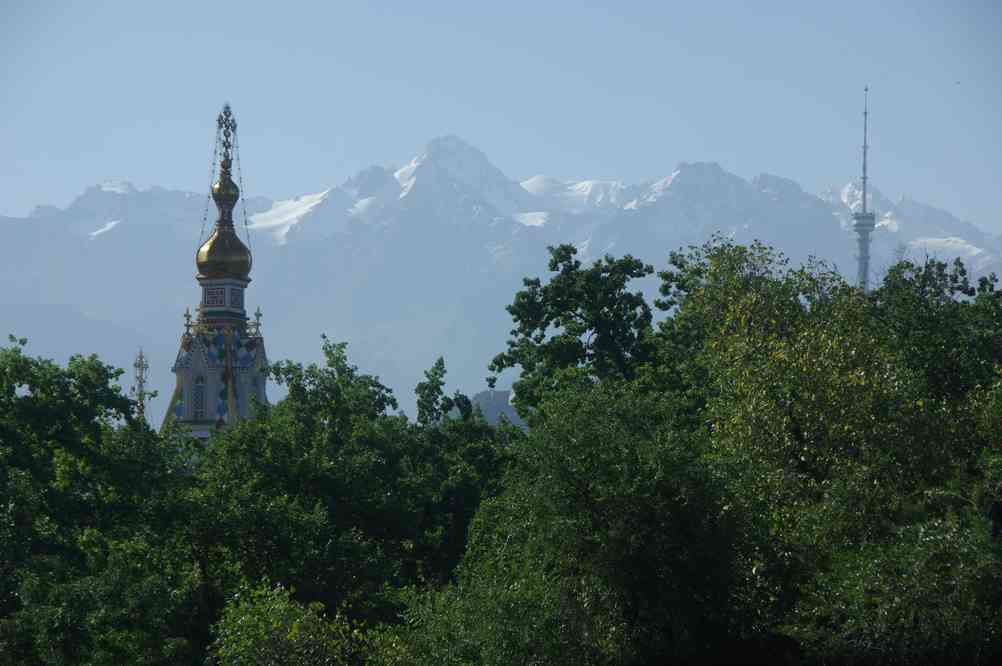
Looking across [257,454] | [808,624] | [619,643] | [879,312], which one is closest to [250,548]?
[257,454]

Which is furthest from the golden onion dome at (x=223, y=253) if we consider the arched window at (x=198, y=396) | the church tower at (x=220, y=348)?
the arched window at (x=198, y=396)

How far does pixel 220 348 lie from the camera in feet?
254

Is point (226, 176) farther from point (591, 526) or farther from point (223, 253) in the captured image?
point (591, 526)

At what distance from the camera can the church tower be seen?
76812mm

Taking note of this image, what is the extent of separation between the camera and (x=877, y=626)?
27.6m

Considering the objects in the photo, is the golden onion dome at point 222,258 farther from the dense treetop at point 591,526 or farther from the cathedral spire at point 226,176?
the dense treetop at point 591,526

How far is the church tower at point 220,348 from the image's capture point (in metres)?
76.8

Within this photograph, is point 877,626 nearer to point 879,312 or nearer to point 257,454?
point 257,454

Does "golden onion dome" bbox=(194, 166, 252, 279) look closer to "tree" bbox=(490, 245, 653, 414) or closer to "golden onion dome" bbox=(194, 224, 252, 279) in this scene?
"golden onion dome" bbox=(194, 224, 252, 279)

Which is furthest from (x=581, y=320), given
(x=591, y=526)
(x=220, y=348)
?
(x=220, y=348)

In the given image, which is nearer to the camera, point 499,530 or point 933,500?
point 933,500

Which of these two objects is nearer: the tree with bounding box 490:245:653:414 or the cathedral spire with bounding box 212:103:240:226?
the tree with bounding box 490:245:653:414

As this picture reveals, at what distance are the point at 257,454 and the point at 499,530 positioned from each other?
695 cm

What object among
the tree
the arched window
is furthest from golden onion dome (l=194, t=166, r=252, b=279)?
the tree
